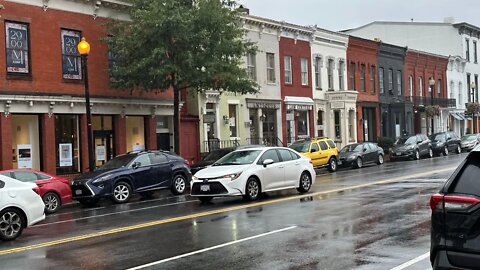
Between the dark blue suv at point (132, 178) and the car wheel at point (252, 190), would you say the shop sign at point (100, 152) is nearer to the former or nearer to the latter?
the dark blue suv at point (132, 178)

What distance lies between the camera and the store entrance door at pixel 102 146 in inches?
970

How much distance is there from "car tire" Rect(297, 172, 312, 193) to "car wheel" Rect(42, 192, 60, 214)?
7.22m

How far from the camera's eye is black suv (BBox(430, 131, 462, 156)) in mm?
40562

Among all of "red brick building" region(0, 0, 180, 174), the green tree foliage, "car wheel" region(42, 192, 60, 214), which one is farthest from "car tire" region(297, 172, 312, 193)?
"red brick building" region(0, 0, 180, 174)

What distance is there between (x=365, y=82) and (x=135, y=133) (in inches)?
907

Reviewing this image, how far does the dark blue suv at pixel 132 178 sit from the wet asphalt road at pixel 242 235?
1.32 meters

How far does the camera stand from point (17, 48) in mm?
21641

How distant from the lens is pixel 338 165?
31.5m

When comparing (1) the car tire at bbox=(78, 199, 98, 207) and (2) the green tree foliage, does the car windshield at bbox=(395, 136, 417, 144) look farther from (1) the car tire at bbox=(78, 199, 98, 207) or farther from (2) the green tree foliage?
(1) the car tire at bbox=(78, 199, 98, 207)

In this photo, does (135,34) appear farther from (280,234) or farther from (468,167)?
(468,167)

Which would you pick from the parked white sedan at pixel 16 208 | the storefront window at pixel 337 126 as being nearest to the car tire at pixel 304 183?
the parked white sedan at pixel 16 208

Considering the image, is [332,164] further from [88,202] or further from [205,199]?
[88,202]

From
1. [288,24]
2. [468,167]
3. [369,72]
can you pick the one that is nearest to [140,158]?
[468,167]

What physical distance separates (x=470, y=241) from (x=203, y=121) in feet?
83.0
